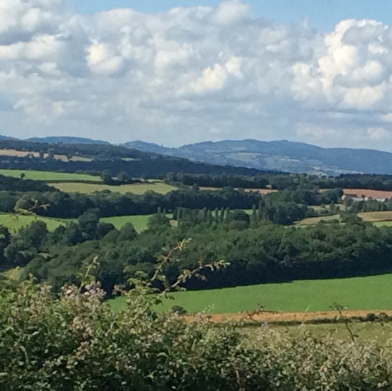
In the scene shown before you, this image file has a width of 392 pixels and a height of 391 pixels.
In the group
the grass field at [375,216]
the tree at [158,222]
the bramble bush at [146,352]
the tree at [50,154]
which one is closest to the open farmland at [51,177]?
the tree at [158,222]

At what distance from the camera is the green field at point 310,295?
3856cm

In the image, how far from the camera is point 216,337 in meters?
5.47

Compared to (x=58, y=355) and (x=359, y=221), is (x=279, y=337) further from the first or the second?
(x=359, y=221)

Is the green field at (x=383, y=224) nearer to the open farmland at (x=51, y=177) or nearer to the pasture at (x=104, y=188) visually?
the pasture at (x=104, y=188)

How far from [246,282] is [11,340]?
4659 cm

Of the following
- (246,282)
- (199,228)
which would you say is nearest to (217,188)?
(199,228)

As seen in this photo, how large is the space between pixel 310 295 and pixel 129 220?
1257 inches

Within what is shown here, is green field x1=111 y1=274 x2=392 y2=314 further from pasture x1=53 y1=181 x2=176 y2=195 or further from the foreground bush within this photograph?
pasture x1=53 y1=181 x2=176 y2=195

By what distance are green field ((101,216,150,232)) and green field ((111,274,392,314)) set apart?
71.3 feet

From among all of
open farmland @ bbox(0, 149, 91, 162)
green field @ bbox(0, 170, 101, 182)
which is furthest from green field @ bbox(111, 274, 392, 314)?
open farmland @ bbox(0, 149, 91, 162)

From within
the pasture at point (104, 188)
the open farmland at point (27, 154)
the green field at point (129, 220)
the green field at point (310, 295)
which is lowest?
the green field at point (310, 295)

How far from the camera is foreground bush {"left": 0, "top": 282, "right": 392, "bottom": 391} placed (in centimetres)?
474

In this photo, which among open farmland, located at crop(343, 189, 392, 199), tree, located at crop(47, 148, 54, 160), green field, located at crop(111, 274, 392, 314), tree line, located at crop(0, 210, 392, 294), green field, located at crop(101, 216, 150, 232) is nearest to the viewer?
green field, located at crop(111, 274, 392, 314)

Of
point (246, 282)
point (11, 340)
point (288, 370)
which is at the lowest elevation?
point (246, 282)
